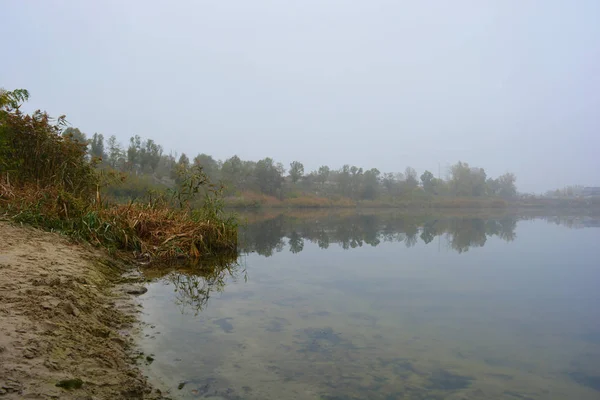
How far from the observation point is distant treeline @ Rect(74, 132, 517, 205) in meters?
34.8

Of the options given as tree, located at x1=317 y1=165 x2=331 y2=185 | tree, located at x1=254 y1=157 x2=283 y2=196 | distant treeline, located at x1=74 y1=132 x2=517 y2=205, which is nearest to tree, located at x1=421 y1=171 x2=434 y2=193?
distant treeline, located at x1=74 y1=132 x2=517 y2=205

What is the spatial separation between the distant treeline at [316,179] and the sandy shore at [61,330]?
29970 millimetres

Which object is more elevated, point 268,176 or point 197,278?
point 268,176

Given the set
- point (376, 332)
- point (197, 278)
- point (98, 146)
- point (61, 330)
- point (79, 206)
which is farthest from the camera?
point (98, 146)

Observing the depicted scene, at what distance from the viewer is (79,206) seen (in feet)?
21.1

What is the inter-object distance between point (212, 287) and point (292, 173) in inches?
1799

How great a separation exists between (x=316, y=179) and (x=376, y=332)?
171 ft

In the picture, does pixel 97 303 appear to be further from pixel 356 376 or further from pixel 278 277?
pixel 278 277

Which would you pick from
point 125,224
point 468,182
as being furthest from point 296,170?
point 125,224

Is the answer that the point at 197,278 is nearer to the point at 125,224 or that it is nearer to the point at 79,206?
the point at 125,224

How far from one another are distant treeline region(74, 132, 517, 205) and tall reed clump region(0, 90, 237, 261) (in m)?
25.4

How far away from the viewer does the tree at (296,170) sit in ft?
165

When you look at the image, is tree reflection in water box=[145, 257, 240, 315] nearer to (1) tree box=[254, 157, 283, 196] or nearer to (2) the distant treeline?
(2) the distant treeline

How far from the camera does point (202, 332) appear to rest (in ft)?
10.9
